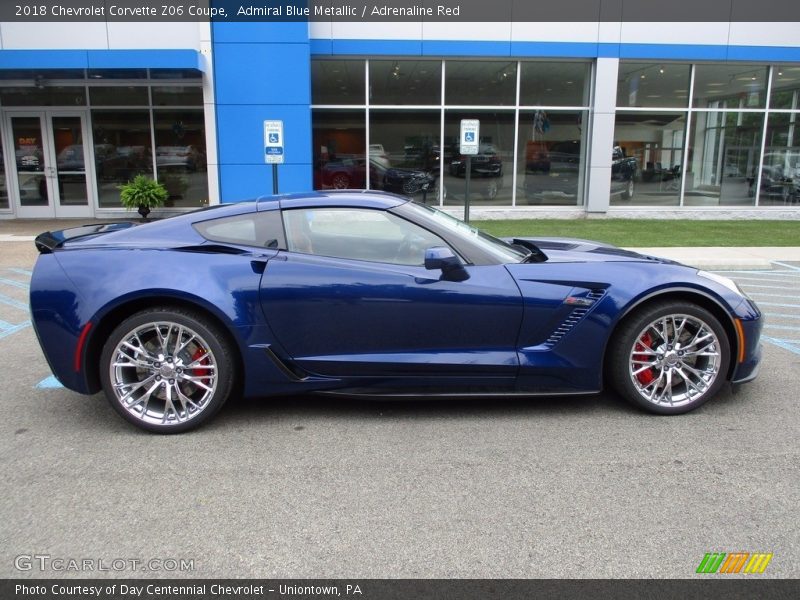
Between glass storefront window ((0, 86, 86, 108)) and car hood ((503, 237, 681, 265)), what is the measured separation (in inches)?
591

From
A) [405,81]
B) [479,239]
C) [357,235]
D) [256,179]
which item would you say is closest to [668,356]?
[479,239]

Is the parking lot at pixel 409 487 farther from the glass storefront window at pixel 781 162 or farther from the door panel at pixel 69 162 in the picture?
the glass storefront window at pixel 781 162

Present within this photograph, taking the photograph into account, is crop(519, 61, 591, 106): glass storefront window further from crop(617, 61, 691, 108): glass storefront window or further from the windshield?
the windshield

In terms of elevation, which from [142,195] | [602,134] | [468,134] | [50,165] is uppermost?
[602,134]

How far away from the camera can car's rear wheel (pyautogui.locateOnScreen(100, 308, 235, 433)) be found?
3.83 metres

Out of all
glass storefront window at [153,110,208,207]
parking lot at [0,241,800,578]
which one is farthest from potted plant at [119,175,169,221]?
parking lot at [0,241,800,578]

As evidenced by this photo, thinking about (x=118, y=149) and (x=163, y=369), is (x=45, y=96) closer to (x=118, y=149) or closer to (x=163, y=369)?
(x=118, y=149)

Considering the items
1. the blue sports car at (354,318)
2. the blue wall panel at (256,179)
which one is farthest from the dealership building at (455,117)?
the blue sports car at (354,318)

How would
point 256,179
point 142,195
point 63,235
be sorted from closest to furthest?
point 63,235
point 142,195
point 256,179

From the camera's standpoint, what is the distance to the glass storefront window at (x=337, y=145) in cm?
1642

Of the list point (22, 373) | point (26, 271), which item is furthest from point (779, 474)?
point (26, 271)

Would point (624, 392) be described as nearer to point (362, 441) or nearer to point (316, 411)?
point (362, 441)

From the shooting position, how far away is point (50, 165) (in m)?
16.5

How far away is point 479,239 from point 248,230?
1511 mm
